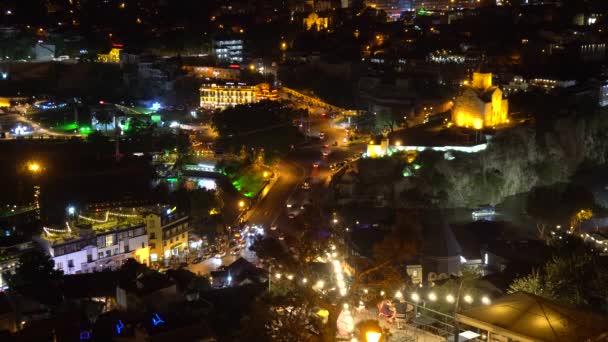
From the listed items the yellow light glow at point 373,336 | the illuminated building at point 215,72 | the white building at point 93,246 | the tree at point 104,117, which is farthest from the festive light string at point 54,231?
the illuminated building at point 215,72

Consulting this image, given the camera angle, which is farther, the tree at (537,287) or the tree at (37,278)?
the tree at (37,278)

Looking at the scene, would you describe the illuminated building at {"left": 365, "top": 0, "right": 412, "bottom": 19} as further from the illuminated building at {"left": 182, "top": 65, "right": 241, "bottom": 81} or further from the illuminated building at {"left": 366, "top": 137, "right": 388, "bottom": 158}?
the illuminated building at {"left": 366, "top": 137, "right": 388, "bottom": 158}

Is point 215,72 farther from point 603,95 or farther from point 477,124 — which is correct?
point 603,95

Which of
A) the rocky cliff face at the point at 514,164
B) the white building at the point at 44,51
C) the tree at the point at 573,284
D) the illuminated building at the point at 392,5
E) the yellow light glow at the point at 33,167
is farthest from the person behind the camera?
the illuminated building at the point at 392,5

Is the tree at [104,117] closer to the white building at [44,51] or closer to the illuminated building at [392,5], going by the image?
the white building at [44,51]

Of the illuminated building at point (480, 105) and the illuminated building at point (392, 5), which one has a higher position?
the illuminated building at point (392, 5)

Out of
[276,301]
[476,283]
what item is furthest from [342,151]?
[276,301]

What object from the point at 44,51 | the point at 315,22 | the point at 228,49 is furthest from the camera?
the point at 315,22

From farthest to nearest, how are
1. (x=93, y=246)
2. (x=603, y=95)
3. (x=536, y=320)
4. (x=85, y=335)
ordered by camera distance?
(x=603, y=95)
(x=93, y=246)
(x=85, y=335)
(x=536, y=320)

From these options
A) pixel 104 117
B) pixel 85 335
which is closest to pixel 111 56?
pixel 104 117
